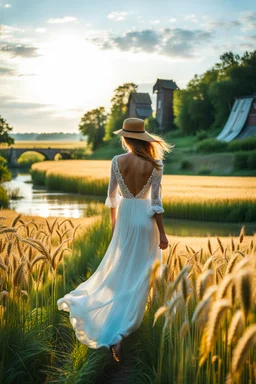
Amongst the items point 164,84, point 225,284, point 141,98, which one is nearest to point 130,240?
point 225,284

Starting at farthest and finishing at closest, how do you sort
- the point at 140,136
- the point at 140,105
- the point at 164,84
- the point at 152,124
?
the point at 140,105
the point at 164,84
the point at 152,124
the point at 140,136

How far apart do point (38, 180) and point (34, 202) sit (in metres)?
10.0

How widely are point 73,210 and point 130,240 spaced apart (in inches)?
555

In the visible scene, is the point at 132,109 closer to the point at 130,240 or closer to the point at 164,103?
the point at 164,103

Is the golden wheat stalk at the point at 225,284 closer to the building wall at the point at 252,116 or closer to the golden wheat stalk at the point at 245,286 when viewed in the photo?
the golden wheat stalk at the point at 245,286

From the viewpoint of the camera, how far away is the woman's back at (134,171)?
441cm

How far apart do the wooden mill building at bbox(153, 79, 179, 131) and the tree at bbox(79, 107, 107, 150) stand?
32.1 ft

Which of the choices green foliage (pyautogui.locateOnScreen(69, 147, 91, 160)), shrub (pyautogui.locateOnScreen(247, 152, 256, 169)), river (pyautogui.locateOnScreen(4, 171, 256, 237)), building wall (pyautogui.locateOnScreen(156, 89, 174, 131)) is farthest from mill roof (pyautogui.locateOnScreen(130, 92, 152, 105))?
river (pyautogui.locateOnScreen(4, 171, 256, 237))

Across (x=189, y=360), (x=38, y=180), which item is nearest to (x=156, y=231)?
(x=189, y=360)

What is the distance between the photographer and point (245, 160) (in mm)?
31906

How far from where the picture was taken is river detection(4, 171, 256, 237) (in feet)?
46.7

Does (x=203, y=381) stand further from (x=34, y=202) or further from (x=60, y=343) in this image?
(x=34, y=202)

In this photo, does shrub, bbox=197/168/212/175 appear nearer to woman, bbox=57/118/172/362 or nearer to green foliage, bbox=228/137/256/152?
green foliage, bbox=228/137/256/152

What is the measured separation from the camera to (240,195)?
16.9 m
